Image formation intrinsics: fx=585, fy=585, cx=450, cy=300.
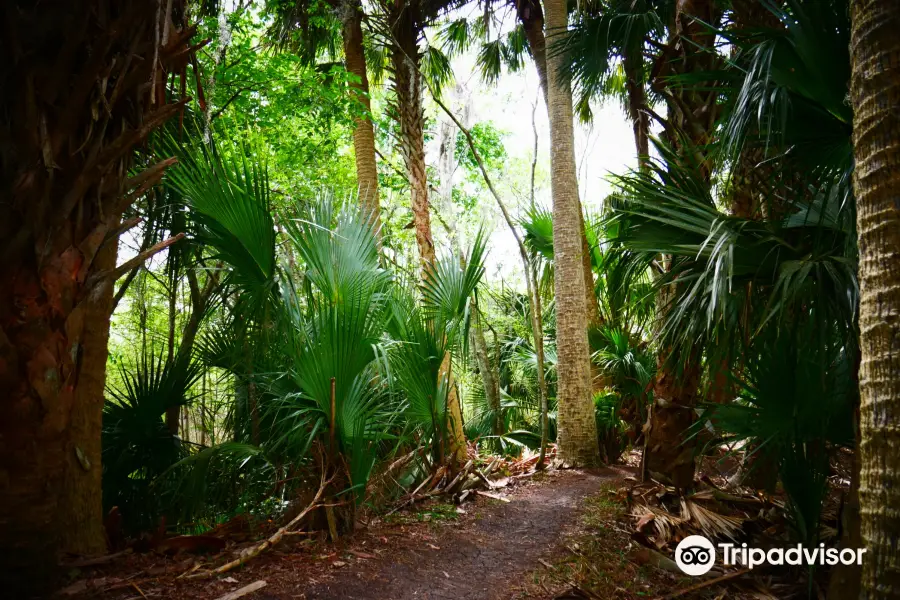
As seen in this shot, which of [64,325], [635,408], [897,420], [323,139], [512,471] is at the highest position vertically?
Result: [323,139]

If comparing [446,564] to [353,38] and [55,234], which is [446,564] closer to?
[55,234]

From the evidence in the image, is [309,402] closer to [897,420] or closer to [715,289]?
[715,289]

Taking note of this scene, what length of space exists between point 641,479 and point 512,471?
2079mm

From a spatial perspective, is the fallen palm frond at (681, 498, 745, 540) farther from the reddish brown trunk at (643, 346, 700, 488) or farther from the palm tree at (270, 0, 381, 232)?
the palm tree at (270, 0, 381, 232)

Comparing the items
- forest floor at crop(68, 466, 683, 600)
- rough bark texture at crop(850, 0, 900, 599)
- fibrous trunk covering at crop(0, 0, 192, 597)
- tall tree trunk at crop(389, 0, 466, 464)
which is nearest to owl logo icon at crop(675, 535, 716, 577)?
forest floor at crop(68, 466, 683, 600)

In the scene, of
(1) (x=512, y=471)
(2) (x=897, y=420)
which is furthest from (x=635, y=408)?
(2) (x=897, y=420)

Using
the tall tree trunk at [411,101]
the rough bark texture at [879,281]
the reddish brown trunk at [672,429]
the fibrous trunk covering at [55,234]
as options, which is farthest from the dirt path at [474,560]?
the tall tree trunk at [411,101]

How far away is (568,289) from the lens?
6633 mm

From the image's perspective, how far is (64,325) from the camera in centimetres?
230

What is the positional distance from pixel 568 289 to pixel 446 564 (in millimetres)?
3873
